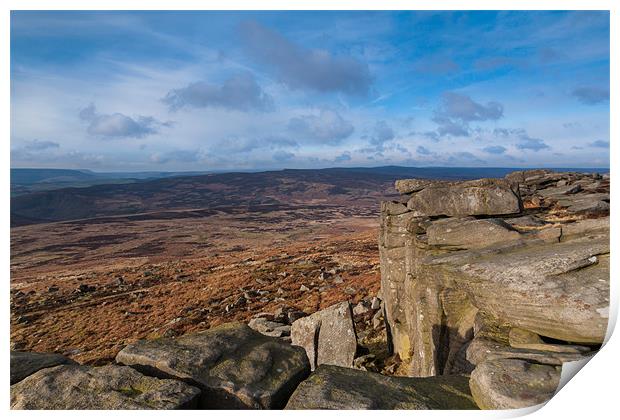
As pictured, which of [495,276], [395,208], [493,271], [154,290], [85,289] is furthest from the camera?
[85,289]

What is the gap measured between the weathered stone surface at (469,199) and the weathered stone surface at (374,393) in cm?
813

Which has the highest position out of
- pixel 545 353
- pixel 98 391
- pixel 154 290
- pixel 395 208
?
pixel 395 208

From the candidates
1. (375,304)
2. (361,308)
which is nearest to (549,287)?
(375,304)

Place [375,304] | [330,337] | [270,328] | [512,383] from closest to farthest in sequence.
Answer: [512,383], [330,337], [270,328], [375,304]

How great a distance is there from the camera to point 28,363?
26.3 ft

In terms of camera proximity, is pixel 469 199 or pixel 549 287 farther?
pixel 469 199

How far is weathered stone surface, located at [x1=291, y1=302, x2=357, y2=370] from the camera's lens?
637 inches

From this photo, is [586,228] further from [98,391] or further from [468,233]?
[98,391]

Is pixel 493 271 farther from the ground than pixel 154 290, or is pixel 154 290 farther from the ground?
pixel 493 271

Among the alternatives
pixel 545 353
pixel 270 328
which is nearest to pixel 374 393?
pixel 545 353

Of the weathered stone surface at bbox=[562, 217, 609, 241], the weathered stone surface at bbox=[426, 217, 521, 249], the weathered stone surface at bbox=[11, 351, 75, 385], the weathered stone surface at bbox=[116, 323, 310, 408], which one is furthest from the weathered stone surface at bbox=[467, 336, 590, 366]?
the weathered stone surface at bbox=[11, 351, 75, 385]

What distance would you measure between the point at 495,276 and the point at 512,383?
3801 mm

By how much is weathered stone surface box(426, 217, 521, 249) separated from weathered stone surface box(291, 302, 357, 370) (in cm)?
604

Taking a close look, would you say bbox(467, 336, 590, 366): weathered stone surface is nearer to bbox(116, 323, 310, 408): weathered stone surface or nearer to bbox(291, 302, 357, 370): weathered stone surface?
bbox(116, 323, 310, 408): weathered stone surface
